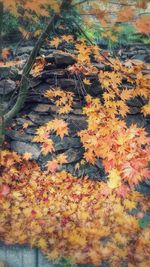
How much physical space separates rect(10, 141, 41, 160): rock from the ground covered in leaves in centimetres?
14

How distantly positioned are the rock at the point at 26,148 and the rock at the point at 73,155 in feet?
1.72

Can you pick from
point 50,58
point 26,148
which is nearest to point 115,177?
point 26,148

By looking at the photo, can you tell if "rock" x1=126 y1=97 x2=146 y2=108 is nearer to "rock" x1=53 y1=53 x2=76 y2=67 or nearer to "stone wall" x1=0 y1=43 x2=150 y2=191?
"stone wall" x1=0 y1=43 x2=150 y2=191

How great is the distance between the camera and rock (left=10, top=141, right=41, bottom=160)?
5.66 metres

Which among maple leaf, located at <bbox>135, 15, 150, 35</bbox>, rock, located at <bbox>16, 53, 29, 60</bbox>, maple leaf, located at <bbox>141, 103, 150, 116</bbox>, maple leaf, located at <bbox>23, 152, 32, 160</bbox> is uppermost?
maple leaf, located at <bbox>135, 15, 150, 35</bbox>

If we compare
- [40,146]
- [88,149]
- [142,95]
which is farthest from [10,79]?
[142,95]

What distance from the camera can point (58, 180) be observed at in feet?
18.0

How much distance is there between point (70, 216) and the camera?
191 inches

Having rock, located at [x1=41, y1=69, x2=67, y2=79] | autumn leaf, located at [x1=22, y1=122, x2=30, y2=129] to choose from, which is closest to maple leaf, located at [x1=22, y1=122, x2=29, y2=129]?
autumn leaf, located at [x1=22, y1=122, x2=30, y2=129]

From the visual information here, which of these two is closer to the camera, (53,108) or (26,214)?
(26,214)

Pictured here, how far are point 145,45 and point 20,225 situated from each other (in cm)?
485

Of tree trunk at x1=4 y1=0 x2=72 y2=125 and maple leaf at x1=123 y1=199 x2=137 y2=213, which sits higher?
tree trunk at x1=4 y1=0 x2=72 y2=125

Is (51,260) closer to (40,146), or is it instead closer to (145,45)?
(40,146)

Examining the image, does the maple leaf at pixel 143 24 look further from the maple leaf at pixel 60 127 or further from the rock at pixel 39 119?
the rock at pixel 39 119
